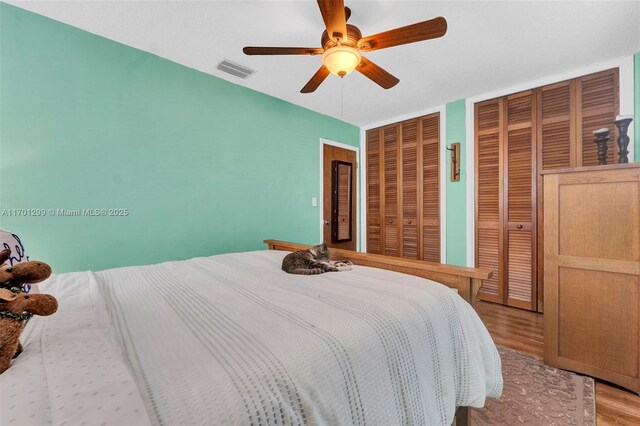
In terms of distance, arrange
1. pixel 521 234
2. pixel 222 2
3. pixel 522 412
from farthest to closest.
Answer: pixel 521 234 → pixel 222 2 → pixel 522 412

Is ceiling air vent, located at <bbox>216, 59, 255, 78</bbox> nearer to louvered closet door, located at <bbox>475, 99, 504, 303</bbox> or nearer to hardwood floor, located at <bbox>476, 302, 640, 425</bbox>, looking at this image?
louvered closet door, located at <bbox>475, 99, 504, 303</bbox>

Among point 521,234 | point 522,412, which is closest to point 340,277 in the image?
point 522,412

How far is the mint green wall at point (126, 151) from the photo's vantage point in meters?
1.84

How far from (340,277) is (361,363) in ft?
2.20

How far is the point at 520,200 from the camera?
2957 mm

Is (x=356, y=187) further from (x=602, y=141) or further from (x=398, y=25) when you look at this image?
(x=602, y=141)

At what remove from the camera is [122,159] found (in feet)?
7.21

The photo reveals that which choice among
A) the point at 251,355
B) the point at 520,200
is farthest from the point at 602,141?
the point at 251,355

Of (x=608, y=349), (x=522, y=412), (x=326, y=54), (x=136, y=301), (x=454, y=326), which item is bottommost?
(x=522, y=412)

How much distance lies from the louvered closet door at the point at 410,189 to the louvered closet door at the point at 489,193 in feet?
2.55

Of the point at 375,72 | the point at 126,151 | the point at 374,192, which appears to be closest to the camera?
the point at 375,72

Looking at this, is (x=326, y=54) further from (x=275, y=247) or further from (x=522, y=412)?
(x=522, y=412)

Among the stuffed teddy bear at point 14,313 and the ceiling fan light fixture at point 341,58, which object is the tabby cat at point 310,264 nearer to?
the stuffed teddy bear at point 14,313

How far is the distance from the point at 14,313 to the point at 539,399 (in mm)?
2400
